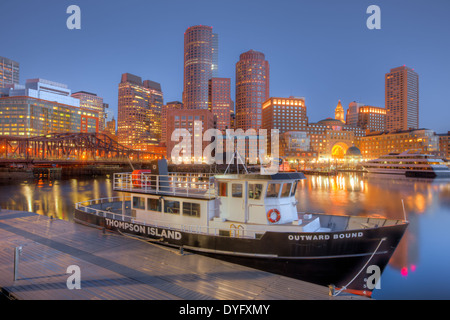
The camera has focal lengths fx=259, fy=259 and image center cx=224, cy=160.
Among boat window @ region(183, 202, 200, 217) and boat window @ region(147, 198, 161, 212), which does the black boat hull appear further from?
boat window @ region(147, 198, 161, 212)

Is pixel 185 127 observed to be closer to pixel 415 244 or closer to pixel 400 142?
pixel 400 142

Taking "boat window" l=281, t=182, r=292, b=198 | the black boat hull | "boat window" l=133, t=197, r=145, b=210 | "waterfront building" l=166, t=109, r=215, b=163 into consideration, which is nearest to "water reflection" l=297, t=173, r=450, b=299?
the black boat hull

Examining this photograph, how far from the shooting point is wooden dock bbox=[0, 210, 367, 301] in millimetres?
7453

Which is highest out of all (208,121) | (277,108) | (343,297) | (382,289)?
(277,108)

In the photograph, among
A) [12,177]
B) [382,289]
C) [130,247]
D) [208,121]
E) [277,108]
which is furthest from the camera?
[277,108]

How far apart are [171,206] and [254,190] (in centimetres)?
473

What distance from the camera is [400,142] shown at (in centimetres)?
15475

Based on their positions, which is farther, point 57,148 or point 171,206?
point 57,148

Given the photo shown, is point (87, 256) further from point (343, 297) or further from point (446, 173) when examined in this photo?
point (446, 173)

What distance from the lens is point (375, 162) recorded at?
359 feet

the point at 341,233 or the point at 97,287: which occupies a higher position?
the point at 341,233

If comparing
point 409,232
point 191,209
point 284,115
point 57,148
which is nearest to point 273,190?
point 191,209

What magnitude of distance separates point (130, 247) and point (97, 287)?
377 centimetres

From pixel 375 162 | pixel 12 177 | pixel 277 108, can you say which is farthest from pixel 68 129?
pixel 375 162
